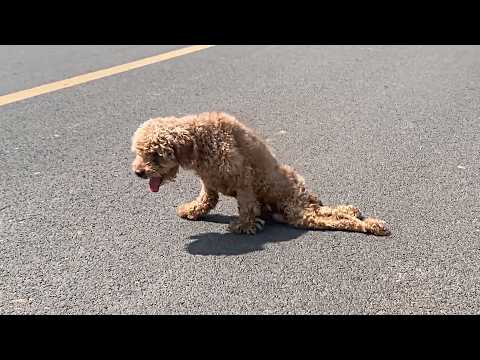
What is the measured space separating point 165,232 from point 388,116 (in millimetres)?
3451

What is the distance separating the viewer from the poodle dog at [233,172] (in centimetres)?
337

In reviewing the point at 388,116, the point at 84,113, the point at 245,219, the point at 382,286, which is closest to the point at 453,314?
the point at 382,286

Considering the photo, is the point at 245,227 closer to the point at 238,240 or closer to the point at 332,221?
the point at 238,240

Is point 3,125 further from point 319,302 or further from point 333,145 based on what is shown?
point 319,302

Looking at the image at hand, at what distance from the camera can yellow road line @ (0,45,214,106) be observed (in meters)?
6.45

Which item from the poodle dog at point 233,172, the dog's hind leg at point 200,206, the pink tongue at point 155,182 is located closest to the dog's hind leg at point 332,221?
the poodle dog at point 233,172

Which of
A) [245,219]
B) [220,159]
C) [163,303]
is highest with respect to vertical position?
[220,159]

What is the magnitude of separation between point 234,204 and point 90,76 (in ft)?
13.6

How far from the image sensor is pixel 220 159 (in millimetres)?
3471

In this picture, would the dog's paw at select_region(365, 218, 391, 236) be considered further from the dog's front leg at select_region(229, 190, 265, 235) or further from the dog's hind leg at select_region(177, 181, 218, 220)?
the dog's hind leg at select_region(177, 181, 218, 220)

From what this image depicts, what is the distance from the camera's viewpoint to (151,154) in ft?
11.0

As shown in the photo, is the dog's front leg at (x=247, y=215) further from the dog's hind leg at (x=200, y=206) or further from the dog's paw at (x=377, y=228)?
the dog's paw at (x=377, y=228)

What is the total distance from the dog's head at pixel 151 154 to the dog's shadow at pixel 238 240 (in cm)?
60

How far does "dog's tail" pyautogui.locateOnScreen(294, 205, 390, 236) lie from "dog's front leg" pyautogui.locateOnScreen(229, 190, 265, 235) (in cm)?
31
